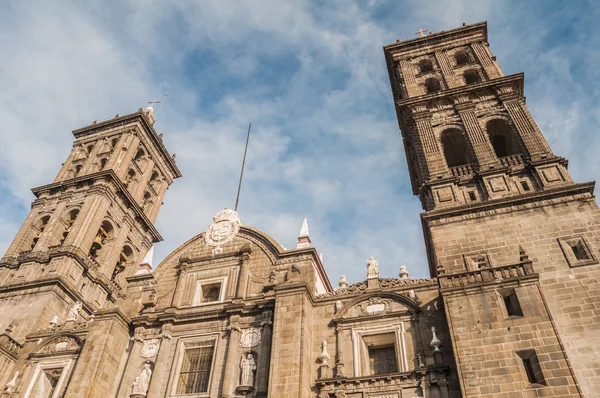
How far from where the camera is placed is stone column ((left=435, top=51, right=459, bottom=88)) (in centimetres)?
3116

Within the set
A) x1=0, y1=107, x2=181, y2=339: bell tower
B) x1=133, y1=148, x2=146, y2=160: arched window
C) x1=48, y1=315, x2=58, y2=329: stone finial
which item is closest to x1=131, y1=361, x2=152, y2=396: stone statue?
x1=0, y1=107, x2=181, y2=339: bell tower

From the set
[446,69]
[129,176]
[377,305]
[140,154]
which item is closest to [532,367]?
[377,305]

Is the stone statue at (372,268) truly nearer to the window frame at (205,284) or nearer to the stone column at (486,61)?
the window frame at (205,284)

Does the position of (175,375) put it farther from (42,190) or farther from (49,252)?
(42,190)

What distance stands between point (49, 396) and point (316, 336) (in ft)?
41.2

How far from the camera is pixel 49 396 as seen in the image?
22.6m

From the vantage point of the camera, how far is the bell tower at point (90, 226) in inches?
1122

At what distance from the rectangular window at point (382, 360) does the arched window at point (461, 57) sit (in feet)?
72.2

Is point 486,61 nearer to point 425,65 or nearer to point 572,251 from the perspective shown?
point 425,65

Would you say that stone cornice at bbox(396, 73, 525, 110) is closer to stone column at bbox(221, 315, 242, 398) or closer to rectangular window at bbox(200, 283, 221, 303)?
rectangular window at bbox(200, 283, 221, 303)

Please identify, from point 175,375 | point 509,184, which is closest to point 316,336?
point 175,375

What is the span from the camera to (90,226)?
106ft

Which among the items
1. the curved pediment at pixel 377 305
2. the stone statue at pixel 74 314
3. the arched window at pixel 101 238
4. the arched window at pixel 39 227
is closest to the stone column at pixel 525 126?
the curved pediment at pixel 377 305

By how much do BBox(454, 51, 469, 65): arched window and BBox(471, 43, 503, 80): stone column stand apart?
2.40 feet
